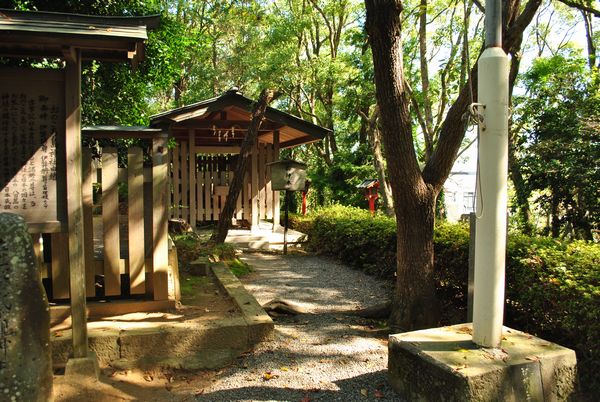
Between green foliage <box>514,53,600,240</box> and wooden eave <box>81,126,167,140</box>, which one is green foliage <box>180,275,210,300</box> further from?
green foliage <box>514,53,600,240</box>

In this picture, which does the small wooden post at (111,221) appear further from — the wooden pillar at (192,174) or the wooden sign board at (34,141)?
the wooden pillar at (192,174)

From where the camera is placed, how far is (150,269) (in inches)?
203

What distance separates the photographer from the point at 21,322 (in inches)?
95.0

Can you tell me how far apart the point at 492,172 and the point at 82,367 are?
345 cm

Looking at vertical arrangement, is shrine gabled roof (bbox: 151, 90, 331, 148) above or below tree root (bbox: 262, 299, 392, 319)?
above

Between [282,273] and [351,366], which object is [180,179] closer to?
[282,273]

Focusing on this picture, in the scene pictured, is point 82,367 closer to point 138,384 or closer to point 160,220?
point 138,384

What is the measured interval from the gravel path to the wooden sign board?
80.0 inches

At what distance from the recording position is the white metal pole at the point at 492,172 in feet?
10.3

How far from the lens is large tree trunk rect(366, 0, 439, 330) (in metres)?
5.04

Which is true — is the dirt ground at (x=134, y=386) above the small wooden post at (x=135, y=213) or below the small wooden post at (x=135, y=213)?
below

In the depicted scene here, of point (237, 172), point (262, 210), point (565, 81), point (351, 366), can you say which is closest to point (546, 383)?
point (351, 366)

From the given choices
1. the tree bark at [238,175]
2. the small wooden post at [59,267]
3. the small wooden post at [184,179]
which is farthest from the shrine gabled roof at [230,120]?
the small wooden post at [59,267]

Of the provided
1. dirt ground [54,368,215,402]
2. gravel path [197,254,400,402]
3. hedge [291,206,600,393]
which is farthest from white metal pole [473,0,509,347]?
dirt ground [54,368,215,402]
